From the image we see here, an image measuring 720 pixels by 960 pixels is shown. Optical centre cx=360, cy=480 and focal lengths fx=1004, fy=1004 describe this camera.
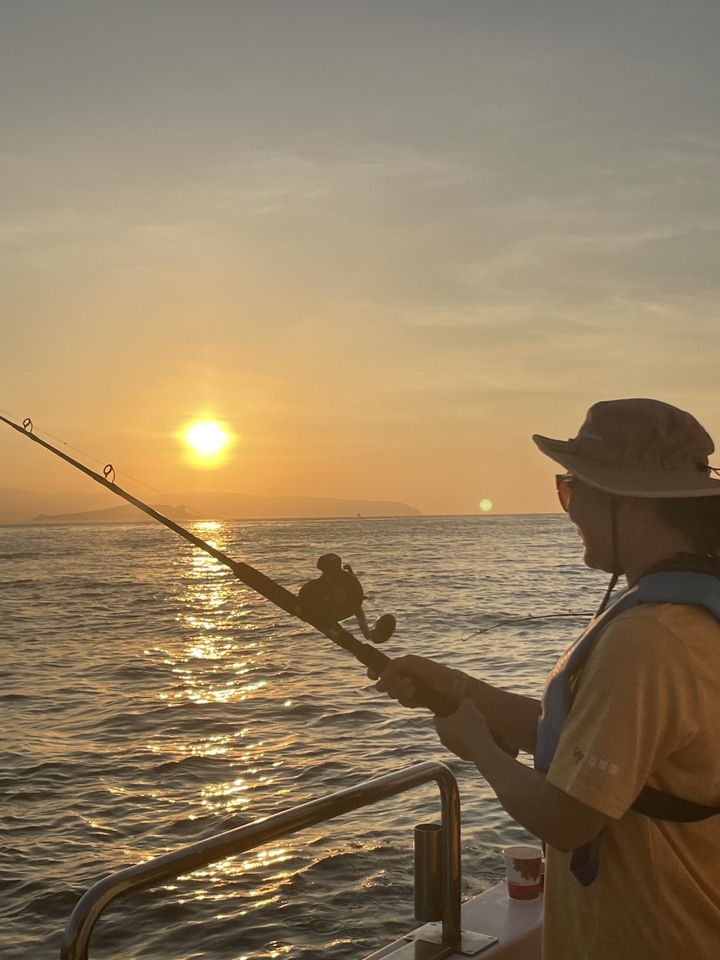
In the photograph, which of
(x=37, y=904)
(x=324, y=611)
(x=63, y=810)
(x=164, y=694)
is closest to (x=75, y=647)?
(x=164, y=694)

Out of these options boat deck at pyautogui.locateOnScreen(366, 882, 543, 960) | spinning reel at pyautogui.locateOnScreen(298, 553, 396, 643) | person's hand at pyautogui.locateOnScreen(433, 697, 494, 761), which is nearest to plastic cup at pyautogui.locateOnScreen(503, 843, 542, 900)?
boat deck at pyautogui.locateOnScreen(366, 882, 543, 960)

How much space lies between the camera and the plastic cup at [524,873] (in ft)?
11.5

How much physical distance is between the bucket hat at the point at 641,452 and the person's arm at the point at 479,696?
686 mm

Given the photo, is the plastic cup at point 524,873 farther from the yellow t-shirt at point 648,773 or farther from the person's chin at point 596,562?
the person's chin at point 596,562

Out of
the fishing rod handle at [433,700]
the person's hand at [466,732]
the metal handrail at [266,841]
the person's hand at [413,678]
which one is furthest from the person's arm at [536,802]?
the metal handrail at [266,841]

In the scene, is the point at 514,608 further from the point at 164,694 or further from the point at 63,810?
the point at 63,810

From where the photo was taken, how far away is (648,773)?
73.0 inches

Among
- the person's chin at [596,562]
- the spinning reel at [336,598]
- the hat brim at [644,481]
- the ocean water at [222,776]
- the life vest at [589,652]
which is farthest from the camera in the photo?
the ocean water at [222,776]

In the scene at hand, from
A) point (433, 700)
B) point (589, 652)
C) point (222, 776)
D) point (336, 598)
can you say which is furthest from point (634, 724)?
point (222, 776)

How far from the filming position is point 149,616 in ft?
107

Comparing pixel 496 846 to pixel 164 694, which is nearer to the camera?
pixel 496 846

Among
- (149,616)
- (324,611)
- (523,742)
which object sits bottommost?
(149,616)

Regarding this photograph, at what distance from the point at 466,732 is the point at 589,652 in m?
0.39

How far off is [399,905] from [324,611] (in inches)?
216
